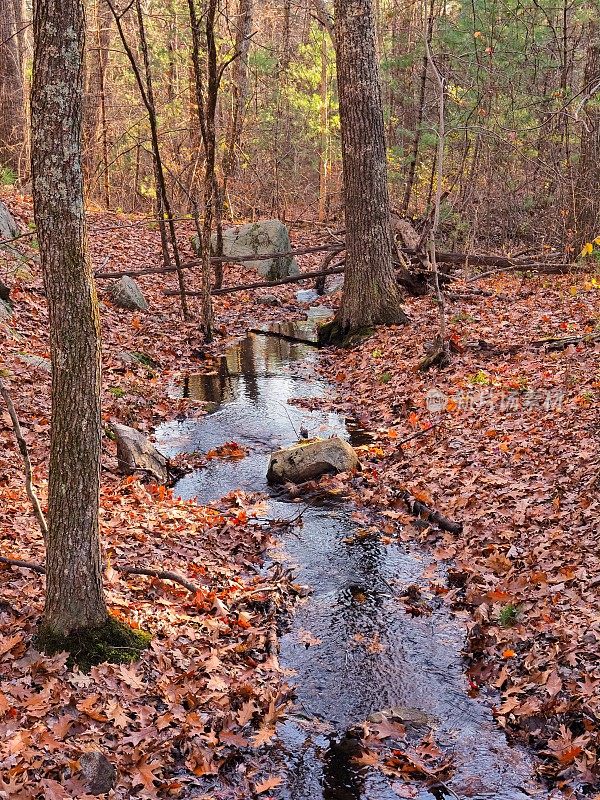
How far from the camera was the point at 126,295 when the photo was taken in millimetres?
15000

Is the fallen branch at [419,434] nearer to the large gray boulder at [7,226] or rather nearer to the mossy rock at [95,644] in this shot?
the mossy rock at [95,644]

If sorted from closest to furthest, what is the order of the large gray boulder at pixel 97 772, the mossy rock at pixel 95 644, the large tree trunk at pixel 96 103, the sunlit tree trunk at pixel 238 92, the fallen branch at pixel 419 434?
Result: the large gray boulder at pixel 97 772 → the mossy rock at pixel 95 644 → the fallen branch at pixel 419 434 → the sunlit tree trunk at pixel 238 92 → the large tree trunk at pixel 96 103

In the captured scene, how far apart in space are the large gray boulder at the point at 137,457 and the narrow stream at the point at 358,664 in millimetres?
329

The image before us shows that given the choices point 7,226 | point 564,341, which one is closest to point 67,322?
point 564,341

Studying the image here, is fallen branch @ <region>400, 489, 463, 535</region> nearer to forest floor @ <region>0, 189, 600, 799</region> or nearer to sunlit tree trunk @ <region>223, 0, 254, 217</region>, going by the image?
forest floor @ <region>0, 189, 600, 799</region>

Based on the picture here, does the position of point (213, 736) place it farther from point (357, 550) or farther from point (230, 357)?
point (230, 357)

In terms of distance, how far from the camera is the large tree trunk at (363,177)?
12195mm

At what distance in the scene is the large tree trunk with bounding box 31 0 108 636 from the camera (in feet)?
13.0

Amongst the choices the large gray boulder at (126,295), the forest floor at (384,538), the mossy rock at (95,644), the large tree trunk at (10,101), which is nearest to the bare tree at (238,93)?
the large tree trunk at (10,101)

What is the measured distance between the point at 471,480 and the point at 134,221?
51.9 feet

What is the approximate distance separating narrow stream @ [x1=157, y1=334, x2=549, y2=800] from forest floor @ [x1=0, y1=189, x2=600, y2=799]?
0.19 metres

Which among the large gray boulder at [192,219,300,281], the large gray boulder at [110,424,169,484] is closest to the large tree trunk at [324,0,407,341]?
the large gray boulder at [110,424,169,484]

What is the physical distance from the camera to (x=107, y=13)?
23.2 meters

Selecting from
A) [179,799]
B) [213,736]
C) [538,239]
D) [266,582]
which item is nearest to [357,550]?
[266,582]
